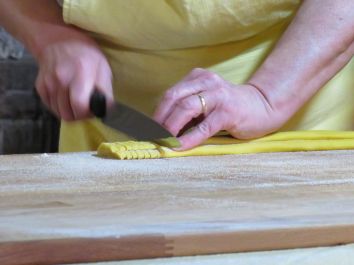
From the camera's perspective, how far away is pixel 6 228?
17.4 inches

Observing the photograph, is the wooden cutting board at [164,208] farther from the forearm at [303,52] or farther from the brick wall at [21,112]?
the brick wall at [21,112]

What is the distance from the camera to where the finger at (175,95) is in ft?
2.82

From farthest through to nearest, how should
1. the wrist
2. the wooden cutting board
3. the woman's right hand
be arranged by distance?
the wrist < the woman's right hand < the wooden cutting board

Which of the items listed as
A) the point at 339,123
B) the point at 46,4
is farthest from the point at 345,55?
the point at 46,4

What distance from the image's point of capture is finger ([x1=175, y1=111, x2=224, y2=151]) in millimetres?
829

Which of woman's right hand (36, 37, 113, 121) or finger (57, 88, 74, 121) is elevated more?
woman's right hand (36, 37, 113, 121)

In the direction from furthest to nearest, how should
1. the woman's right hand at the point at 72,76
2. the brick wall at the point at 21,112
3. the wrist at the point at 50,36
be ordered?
the brick wall at the point at 21,112 → the wrist at the point at 50,36 → the woman's right hand at the point at 72,76

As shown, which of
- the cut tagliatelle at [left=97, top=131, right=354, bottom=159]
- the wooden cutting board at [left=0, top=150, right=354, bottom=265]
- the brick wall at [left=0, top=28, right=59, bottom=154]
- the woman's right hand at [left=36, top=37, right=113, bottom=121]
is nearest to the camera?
the wooden cutting board at [left=0, top=150, right=354, bottom=265]

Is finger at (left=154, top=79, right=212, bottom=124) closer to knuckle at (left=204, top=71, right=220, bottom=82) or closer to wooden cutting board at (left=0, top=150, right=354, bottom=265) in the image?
knuckle at (left=204, top=71, right=220, bottom=82)

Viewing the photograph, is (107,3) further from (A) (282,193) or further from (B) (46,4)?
(A) (282,193)

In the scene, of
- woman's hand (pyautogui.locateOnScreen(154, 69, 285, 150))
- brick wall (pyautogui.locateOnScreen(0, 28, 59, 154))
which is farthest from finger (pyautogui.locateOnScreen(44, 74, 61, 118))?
brick wall (pyautogui.locateOnScreen(0, 28, 59, 154))

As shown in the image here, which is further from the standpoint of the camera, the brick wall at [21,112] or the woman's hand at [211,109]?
the brick wall at [21,112]

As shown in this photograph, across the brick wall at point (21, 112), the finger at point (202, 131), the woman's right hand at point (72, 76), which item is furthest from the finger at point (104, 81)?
the brick wall at point (21, 112)

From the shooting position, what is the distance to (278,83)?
92 centimetres
